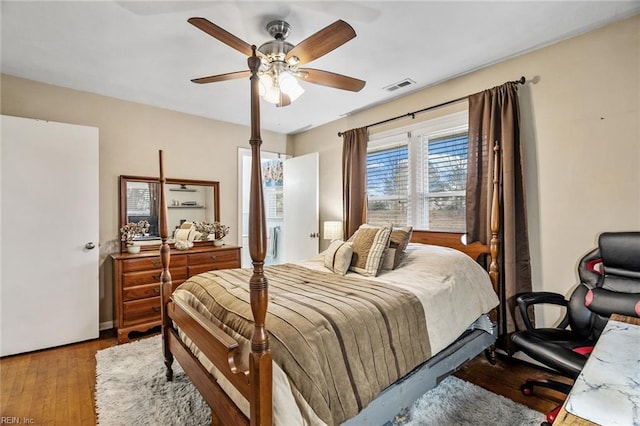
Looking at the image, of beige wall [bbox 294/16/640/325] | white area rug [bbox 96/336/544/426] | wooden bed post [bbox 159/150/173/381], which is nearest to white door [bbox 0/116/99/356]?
white area rug [bbox 96/336/544/426]

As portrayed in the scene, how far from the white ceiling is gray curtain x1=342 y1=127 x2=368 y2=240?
0.77m

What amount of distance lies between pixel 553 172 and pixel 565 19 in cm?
108

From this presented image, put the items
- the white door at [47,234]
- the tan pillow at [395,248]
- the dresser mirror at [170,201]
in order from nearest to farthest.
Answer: the tan pillow at [395,248] < the white door at [47,234] < the dresser mirror at [170,201]

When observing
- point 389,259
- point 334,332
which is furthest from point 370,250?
point 334,332

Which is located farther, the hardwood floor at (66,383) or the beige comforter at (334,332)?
the hardwood floor at (66,383)

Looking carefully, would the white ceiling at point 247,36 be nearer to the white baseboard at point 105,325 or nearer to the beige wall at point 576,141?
the beige wall at point 576,141

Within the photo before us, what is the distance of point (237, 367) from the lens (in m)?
1.28

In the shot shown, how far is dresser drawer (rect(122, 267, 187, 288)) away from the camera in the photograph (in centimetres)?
311

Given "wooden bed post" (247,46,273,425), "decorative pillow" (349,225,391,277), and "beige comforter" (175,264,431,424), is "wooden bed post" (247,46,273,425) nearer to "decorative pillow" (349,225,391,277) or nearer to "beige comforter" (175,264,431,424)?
"beige comforter" (175,264,431,424)

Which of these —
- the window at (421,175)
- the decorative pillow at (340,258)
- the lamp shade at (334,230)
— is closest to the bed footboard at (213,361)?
the decorative pillow at (340,258)

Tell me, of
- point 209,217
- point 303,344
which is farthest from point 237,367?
point 209,217

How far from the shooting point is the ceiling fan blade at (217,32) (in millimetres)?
1521

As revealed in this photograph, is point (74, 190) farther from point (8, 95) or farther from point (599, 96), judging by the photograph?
point (599, 96)

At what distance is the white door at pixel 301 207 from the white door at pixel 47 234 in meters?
2.47
